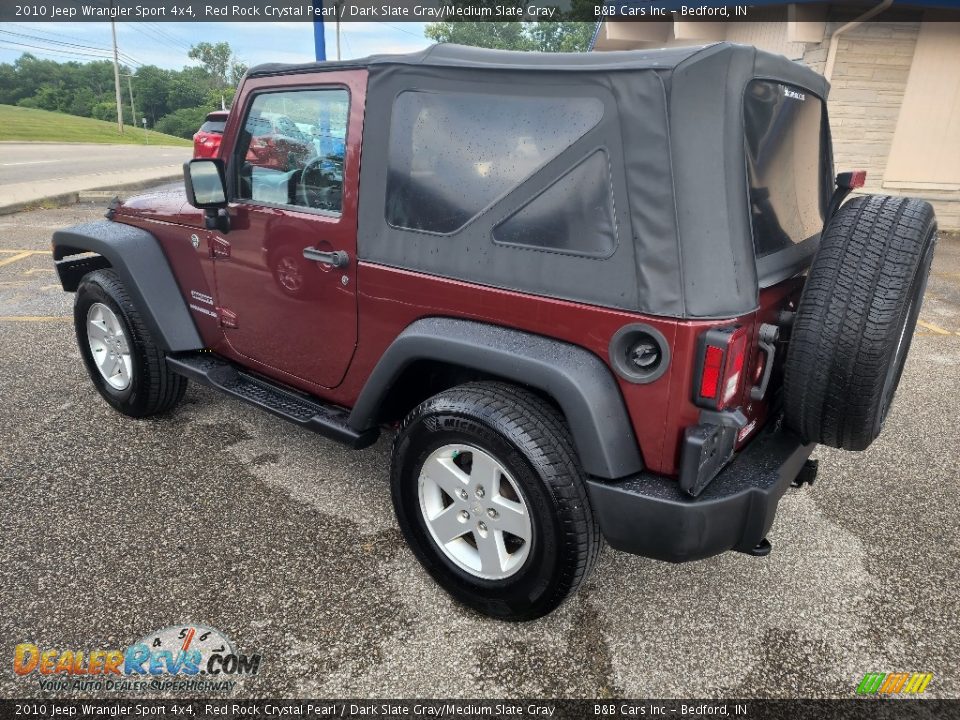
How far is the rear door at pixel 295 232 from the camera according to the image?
2.61 m

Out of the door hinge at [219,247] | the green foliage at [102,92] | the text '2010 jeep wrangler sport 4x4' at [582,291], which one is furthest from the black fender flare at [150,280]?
the green foliage at [102,92]

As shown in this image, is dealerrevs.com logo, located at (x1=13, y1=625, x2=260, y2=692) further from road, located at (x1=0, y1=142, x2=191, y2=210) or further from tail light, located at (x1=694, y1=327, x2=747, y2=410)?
road, located at (x1=0, y1=142, x2=191, y2=210)

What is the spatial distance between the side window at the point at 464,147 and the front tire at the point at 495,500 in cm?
67

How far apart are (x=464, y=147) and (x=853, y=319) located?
53.8 inches

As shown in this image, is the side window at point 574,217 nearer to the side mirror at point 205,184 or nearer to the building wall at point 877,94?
the side mirror at point 205,184

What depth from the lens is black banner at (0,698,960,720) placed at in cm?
200

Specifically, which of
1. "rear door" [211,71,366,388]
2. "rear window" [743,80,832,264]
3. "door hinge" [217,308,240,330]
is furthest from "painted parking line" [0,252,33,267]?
"rear window" [743,80,832,264]

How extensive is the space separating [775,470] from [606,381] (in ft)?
2.20

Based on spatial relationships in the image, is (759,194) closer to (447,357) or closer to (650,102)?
(650,102)

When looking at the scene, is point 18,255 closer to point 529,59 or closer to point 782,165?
point 529,59

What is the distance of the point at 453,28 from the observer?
71.6m

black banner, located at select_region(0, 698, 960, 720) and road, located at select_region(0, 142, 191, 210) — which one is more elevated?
road, located at select_region(0, 142, 191, 210)

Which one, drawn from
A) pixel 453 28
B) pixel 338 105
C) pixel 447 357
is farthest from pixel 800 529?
pixel 453 28

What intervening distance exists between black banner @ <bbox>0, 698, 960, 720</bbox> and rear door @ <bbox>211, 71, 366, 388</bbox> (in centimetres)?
132
